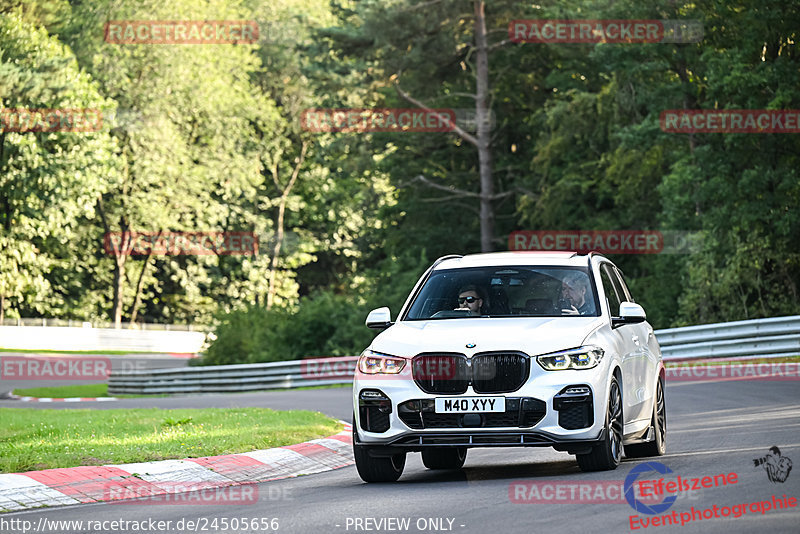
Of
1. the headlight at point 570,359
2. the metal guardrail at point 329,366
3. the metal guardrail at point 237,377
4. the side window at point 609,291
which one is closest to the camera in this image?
the headlight at point 570,359

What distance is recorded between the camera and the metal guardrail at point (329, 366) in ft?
88.5

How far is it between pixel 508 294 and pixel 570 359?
140 centimetres

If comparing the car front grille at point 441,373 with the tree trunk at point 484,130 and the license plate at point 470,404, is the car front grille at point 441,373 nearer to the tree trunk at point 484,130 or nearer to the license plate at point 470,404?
the license plate at point 470,404

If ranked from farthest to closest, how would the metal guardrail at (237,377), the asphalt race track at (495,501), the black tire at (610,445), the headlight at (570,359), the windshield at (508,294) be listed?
the metal guardrail at (237,377), the windshield at (508,294), the black tire at (610,445), the headlight at (570,359), the asphalt race track at (495,501)

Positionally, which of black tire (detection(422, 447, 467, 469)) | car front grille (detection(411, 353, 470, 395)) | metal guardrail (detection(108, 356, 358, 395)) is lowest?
metal guardrail (detection(108, 356, 358, 395))

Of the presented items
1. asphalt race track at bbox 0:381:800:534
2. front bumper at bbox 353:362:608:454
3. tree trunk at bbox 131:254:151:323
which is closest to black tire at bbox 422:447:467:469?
asphalt race track at bbox 0:381:800:534

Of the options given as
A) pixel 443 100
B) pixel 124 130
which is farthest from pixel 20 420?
pixel 124 130

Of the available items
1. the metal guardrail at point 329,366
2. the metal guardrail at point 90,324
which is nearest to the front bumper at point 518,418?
the metal guardrail at point 329,366

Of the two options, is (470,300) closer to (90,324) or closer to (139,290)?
(90,324)

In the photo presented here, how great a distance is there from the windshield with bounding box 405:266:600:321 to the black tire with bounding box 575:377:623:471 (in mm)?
899

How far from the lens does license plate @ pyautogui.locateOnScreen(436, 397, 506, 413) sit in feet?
32.7

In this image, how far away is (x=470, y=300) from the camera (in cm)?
1137

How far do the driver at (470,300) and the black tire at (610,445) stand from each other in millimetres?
1450

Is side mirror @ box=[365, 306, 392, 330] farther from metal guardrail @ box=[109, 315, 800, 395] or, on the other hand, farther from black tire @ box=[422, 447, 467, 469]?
metal guardrail @ box=[109, 315, 800, 395]
